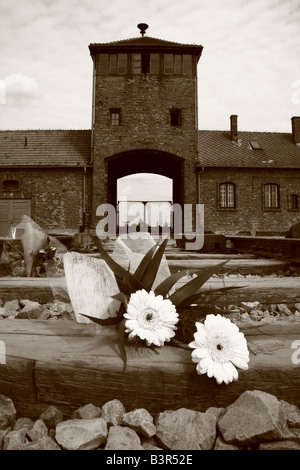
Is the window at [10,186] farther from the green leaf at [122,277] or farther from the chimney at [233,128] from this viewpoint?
the green leaf at [122,277]

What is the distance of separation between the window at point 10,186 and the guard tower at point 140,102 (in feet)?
14.7

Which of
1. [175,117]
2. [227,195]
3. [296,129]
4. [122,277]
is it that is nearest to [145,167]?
[175,117]

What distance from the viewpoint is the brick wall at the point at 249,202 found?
830 inches

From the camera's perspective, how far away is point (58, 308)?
360 centimetres

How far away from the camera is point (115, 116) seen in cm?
2039

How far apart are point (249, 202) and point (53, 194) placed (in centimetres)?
1090

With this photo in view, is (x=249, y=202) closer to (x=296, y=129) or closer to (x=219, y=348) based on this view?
(x=296, y=129)

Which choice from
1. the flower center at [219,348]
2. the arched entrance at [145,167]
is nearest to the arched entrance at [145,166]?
the arched entrance at [145,167]

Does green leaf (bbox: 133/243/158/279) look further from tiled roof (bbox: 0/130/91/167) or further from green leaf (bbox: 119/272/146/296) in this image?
tiled roof (bbox: 0/130/91/167)

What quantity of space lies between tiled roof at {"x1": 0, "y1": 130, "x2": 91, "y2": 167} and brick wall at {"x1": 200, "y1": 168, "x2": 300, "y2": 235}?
6982 mm

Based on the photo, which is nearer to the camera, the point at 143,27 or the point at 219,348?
the point at 219,348

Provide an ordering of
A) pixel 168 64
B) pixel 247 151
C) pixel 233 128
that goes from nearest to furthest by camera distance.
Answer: pixel 168 64 < pixel 247 151 < pixel 233 128

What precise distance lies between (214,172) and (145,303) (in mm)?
20447

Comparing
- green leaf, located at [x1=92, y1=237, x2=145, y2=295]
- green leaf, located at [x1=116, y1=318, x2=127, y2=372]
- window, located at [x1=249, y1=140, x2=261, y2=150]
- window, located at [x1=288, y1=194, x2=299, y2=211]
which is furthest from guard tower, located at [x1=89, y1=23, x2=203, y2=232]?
green leaf, located at [x1=116, y1=318, x2=127, y2=372]
